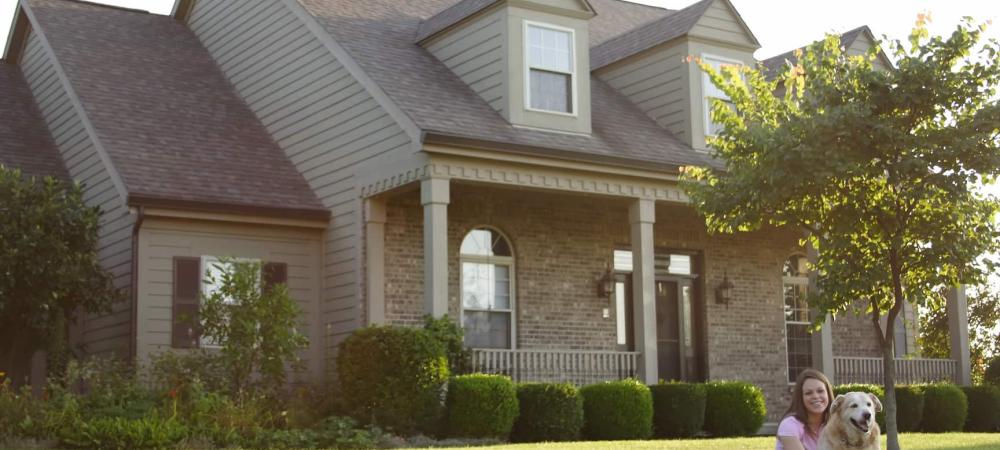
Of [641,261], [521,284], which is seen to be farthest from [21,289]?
[641,261]

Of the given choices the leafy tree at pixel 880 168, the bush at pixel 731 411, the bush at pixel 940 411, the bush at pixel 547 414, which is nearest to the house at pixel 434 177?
the bush at pixel 731 411

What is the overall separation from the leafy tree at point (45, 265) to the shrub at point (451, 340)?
455 cm

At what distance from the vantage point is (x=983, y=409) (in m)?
20.9

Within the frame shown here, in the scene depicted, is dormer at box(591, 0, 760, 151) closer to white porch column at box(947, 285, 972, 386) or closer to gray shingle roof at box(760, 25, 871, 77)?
gray shingle roof at box(760, 25, 871, 77)

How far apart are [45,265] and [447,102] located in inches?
226

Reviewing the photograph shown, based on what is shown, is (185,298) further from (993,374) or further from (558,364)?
(993,374)

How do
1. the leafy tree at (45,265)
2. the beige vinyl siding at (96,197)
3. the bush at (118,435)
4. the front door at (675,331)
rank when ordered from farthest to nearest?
the front door at (675,331) → the beige vinyl siding at (96,197) → the leafy tree at (45,265) → the bush at (118,435)

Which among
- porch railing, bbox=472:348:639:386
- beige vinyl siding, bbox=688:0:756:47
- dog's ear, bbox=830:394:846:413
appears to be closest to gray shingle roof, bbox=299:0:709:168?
beige vinyl siding, bbox=688:0:756:47

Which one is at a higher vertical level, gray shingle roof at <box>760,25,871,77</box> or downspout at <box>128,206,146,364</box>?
gray shingle roof at <box>760,25,871,77</box>

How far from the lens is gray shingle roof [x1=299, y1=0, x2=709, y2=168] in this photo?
1764 centimetres

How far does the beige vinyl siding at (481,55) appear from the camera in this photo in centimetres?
1870

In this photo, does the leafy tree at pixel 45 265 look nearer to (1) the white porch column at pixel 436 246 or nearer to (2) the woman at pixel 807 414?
(1) the white porch column at pixel 436 246

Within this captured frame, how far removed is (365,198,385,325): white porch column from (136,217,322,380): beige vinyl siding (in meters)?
1.03

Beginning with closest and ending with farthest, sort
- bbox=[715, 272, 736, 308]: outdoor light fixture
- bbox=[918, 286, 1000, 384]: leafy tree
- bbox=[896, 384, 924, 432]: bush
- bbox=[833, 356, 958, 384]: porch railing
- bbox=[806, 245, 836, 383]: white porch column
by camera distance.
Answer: bbox=[896, 384, 924, 432]: bush, bbox=[806, 245, 836, 383]: white porch column, bbox=[715, 272, 736, 308]: outdoor light fixture, bbox=[833, 356, 958, 384]: porch railing, bbox=[918, 286, 1000, 384]: leafy tree
